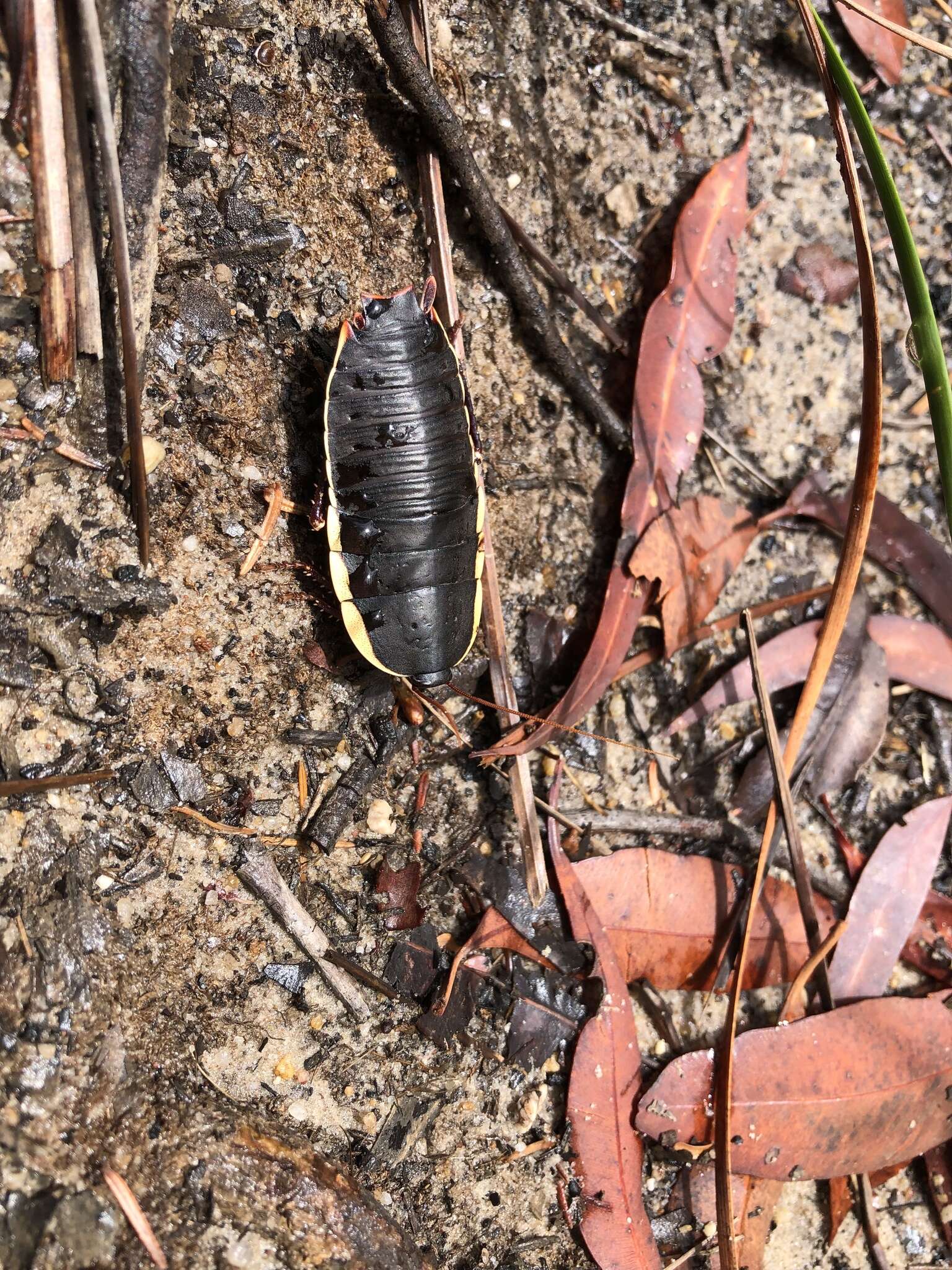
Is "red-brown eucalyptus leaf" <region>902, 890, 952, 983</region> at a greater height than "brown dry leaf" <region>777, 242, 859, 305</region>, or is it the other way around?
"brown dry leaf" <region>777, 242, 859, 305</region>

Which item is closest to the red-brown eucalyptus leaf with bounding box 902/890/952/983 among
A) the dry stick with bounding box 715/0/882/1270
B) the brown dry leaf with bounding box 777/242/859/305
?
the dry stick with bounding box 715/0/882/1270

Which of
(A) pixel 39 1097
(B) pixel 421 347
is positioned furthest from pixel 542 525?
(A) pixel 39 1097

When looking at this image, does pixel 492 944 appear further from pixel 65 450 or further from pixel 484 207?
pixel 484 207

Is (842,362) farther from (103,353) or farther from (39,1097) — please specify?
(39,1097)

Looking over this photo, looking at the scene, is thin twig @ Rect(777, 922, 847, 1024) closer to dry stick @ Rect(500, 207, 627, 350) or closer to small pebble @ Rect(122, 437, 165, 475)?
dry stick @ Rect(500, 207, 627, 350)

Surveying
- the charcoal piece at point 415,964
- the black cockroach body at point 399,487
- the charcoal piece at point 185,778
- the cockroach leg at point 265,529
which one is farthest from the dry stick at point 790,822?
the charcoal piece at point 185,778
